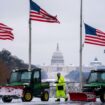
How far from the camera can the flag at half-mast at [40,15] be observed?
34188 mm

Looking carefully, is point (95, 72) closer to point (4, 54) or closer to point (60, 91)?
point (60, 91)

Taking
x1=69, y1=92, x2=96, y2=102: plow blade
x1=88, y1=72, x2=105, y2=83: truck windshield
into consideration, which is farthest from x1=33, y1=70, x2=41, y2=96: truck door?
x1=88, y1=72, x2=105, y2=83: truck windshield

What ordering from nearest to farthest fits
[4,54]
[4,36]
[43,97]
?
[43,97] < [4,36] < [4,54]

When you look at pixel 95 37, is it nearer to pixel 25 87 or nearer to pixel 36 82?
pixel 36 82

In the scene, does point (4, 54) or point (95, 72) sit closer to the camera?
point (95, 72)

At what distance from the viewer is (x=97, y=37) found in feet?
114

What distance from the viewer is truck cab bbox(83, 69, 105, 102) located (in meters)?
30.3

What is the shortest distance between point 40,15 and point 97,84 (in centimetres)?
579

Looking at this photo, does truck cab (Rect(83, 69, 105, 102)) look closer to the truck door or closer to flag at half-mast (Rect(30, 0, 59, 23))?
the truck door

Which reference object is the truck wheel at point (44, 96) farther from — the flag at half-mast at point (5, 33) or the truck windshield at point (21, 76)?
the flag at half-mast at point (5, 33)

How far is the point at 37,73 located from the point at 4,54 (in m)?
107

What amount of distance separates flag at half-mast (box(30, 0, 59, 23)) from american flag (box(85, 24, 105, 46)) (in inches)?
80.3

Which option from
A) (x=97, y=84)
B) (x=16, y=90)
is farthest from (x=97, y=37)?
(x=16, y=90)

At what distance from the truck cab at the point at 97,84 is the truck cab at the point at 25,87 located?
7.31 ft
